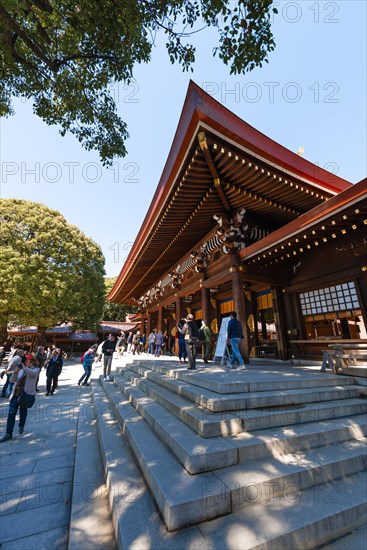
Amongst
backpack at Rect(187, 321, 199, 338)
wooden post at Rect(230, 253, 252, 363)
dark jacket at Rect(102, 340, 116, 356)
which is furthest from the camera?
dark jacket at Rect(102, 340, 116, 356)

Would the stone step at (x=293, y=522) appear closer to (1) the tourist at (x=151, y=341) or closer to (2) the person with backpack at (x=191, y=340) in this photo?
(2) the person with backpack at (x=191, y=340)

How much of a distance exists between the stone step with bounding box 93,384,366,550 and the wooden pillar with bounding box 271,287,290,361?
490cm

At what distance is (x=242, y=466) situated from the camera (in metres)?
2.32

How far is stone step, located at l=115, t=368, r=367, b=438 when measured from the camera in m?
2.67

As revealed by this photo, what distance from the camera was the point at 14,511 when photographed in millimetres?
2330

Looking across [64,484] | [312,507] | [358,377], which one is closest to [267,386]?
[312,507]

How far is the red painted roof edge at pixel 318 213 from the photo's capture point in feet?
13.1

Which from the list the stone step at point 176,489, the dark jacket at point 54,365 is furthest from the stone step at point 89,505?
the dark jacket at point 54,365

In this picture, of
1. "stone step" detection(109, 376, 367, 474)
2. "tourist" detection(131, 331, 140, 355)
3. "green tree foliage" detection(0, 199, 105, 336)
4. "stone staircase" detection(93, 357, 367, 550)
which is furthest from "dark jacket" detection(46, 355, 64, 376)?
"green tree foliage" detection(0, 199, 105, 336)

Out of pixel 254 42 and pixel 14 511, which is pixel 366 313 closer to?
pixel 254 42

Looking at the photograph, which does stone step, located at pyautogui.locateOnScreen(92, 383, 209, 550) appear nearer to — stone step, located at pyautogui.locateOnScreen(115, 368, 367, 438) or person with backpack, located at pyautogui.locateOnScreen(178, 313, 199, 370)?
stone step, located at pyautogui.locateOnScreen(115, 368, 367, 438)

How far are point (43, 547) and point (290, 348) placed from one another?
714 centimetres

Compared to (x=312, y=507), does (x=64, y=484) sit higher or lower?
lower

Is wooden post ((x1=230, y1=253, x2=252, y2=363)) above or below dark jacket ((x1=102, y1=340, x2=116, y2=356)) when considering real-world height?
above
